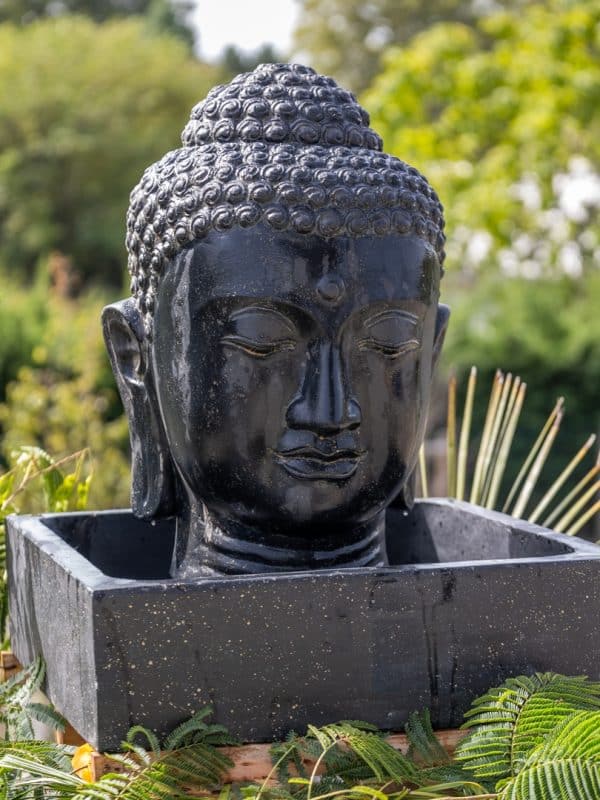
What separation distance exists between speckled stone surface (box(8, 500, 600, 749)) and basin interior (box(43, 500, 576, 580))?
0.52 metres

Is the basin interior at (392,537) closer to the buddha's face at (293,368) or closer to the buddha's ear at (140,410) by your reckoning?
the buddha's ear at (140,410)

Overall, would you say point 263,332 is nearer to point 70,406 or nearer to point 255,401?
point 255,401

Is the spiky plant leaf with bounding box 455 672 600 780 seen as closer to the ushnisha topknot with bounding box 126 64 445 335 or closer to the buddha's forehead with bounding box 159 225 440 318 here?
the buddha's forehead with bounding box 159 225 440 318

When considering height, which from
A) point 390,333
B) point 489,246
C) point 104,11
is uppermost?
point 104,11

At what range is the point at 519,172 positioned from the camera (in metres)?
13.0

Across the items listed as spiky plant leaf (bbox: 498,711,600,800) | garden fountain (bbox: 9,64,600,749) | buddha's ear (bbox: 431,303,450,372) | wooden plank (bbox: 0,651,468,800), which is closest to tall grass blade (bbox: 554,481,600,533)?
garden fountain (bbox: 9,64,600,749)

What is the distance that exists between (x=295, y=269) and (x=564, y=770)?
3.83 feet

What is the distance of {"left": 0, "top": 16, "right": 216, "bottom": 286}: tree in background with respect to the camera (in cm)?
3080

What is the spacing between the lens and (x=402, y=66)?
43.0ft

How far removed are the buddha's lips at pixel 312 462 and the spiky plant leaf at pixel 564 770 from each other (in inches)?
30.9

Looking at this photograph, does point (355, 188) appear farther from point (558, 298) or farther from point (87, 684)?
point (558, 298)

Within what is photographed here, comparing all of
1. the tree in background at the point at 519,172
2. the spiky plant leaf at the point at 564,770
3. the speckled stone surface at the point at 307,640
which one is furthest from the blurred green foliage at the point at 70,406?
the spiky plant leaf at the point at 564,770

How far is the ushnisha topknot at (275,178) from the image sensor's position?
9.21ft

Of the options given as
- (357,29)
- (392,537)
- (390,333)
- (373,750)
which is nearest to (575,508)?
(392,537)
